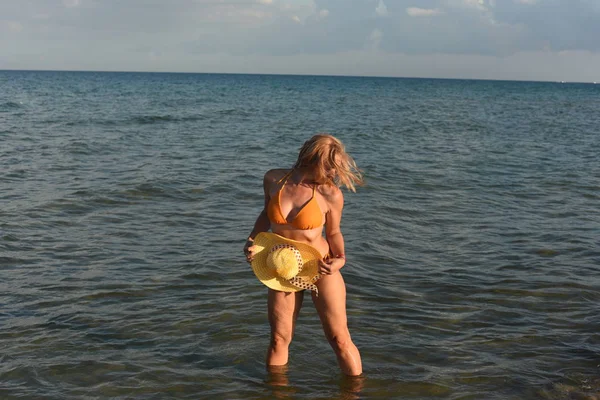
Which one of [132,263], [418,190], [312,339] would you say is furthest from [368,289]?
[418,190]

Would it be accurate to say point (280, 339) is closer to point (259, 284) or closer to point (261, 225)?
point (261, 225)

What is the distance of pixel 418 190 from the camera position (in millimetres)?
13617

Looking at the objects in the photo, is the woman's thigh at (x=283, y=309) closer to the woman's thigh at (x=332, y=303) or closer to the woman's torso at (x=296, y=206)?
the woman's thigh at (x=332, y=303)

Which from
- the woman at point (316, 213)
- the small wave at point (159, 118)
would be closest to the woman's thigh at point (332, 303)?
the woman at point (316, 213)

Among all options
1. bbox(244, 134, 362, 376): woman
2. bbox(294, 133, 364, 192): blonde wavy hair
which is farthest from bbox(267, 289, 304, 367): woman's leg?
bbox(294, 133, 364, 192): blonde wavy hair

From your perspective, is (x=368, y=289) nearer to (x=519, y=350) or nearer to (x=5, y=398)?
(x=519, y=350)

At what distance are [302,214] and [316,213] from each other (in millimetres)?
97

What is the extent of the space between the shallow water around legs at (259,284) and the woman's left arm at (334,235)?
1.20m

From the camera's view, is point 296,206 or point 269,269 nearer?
point 296,206

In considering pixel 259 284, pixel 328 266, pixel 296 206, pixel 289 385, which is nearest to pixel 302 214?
pixel 296 206

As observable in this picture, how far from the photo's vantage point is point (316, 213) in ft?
14.5

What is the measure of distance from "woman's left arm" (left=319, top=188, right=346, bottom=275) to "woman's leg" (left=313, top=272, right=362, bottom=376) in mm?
157

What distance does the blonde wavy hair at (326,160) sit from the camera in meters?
4.29

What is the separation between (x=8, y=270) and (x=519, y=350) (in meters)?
5.78
